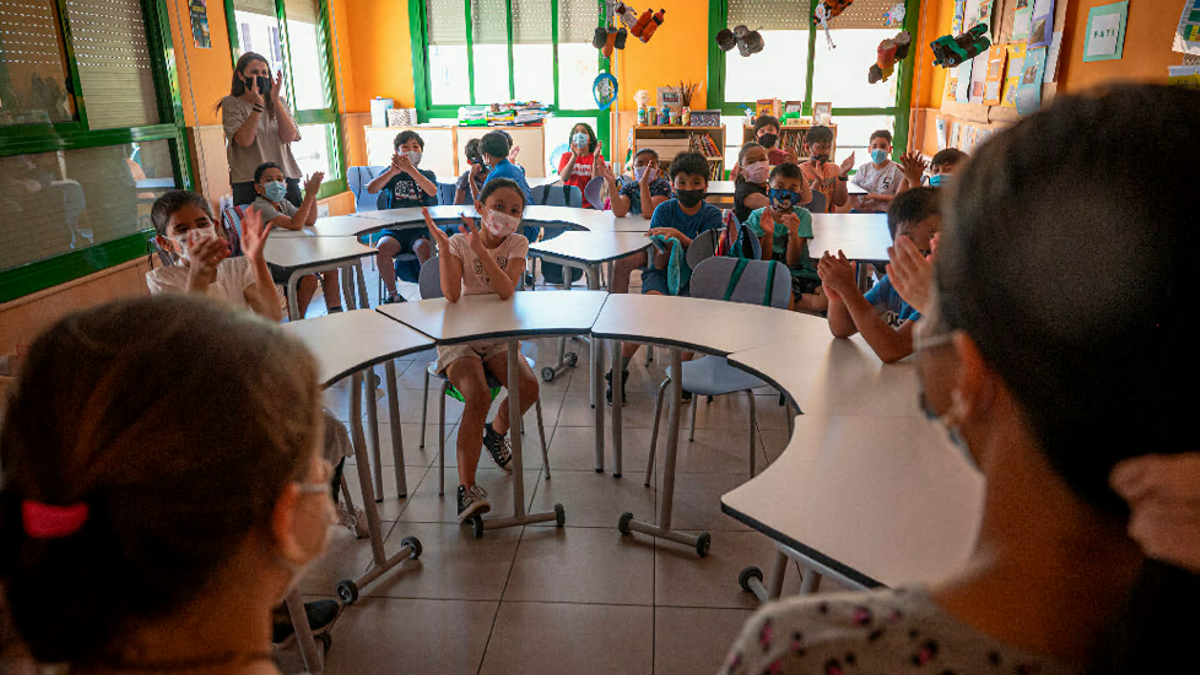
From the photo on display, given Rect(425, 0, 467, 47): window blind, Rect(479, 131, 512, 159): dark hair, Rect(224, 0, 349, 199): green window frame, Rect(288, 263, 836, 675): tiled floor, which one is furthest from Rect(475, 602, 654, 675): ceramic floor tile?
Rect(425, 0, 467, 47): window blind

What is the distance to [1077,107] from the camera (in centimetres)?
40

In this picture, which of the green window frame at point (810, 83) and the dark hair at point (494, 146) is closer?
the dark hair at point (494, 146)

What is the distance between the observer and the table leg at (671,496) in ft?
8.00

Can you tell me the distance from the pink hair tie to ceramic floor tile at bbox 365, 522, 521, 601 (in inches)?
72.1

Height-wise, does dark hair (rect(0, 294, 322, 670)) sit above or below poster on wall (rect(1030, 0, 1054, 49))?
below

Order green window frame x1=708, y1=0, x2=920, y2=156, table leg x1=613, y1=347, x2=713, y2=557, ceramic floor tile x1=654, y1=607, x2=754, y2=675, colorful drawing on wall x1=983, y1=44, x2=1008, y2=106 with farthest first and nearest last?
green window frame x1=708, y1=0, x2=920, y2=156 < colorful drawing on wall x1=983, y1=44, x2=1008, y2=106 < table leg x1=613, y1=347, x2=713, y2=557 < ceramic floor tile x1=654, y1=607, x2=754, y2=675

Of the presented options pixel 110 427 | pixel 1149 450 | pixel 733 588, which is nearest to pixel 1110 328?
pixel 1149 450

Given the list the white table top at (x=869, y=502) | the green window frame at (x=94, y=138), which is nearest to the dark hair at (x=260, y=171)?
the green window frame at (x=94, y=138)

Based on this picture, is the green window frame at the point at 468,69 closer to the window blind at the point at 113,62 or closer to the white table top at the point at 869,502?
the window blind at the point at 113,62

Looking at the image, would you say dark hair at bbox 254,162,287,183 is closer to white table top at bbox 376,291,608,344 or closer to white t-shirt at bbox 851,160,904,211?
white table top at bbox 376,291,608,344

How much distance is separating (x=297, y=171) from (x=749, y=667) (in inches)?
190

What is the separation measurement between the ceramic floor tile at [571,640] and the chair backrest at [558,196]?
3.50 meters

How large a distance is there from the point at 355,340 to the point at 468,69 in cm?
696

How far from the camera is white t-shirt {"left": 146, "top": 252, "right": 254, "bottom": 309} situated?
244 cm
